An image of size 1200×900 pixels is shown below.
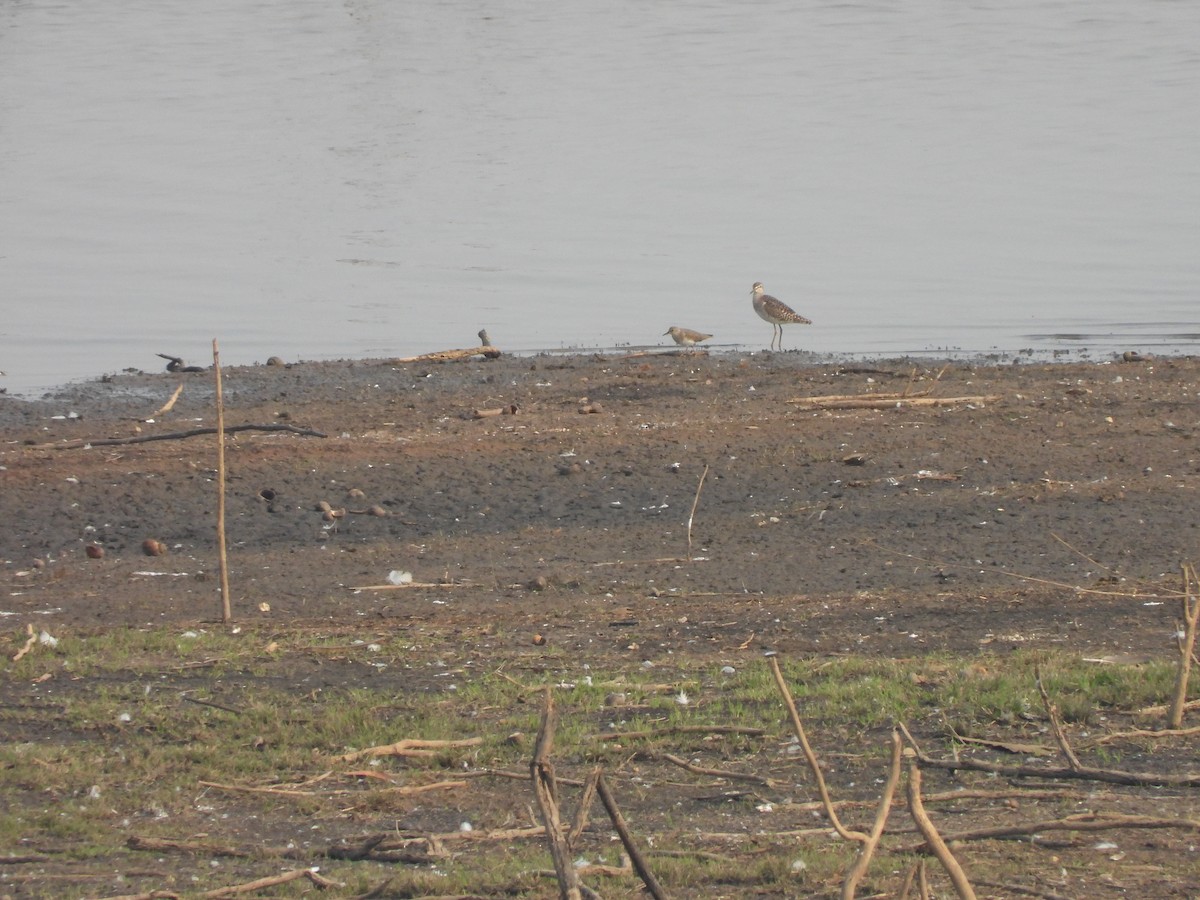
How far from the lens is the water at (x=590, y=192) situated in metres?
17.9

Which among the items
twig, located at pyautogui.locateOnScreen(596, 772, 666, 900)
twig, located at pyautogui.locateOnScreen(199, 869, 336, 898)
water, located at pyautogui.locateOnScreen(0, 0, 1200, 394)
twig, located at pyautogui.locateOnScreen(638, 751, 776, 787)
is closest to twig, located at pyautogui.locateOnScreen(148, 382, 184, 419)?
water, located at pyautogui.locateOnScreen(0, 0, 1200, 394)

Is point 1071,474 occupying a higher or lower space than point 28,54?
lower

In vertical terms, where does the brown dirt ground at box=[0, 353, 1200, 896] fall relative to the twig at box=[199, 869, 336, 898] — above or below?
above

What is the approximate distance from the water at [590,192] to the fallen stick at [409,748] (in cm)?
985

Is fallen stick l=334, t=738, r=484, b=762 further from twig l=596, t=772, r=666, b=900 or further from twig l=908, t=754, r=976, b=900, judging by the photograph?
twig l=908, t=754, r=976, b=900

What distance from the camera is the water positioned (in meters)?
17.9

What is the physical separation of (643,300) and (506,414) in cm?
690

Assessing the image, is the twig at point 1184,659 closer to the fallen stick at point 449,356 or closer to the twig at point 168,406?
the twig at point 168,406

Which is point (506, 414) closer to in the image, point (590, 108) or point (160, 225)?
point (160, 225)

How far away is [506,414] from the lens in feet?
39.9

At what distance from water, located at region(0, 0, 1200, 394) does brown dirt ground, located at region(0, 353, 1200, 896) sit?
3640mm

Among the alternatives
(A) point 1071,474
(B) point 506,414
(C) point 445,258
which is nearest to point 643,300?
(C) point 445,258

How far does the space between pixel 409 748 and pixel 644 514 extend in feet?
13.3

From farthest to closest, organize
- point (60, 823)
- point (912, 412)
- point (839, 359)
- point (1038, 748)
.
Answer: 1. point (839, 359)
2. point (912, 412)
3. point (1038, 748)
4. point (60, 823)
